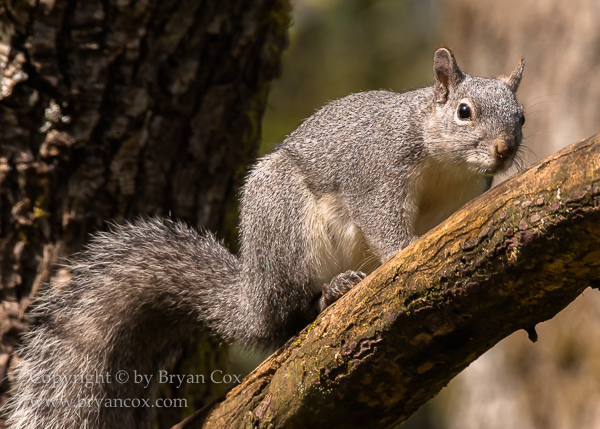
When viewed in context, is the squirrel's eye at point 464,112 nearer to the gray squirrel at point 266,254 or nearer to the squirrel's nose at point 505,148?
the gray squirrel at point 266,254

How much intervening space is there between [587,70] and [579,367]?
2.06 meters

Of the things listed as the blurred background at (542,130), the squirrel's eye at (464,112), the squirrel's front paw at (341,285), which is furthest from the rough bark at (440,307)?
the blurred background at (542,130)

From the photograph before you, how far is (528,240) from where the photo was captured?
153 cm

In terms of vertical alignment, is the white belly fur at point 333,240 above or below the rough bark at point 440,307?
above

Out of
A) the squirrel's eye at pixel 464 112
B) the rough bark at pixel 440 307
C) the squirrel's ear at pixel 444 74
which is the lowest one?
the rough bark at pixel 440 307

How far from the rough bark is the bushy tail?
560mm

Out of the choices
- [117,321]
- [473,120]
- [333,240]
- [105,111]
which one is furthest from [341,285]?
[105,111]

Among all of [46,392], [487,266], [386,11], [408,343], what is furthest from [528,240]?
[386,11]

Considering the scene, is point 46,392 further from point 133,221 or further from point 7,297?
point 133,221

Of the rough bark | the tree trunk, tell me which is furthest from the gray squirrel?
the rough bark

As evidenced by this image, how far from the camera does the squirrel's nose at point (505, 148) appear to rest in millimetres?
2398

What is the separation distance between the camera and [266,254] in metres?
2.63

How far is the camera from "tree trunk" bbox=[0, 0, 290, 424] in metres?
2.62

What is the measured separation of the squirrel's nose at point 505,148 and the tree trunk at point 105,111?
4.05 feet
